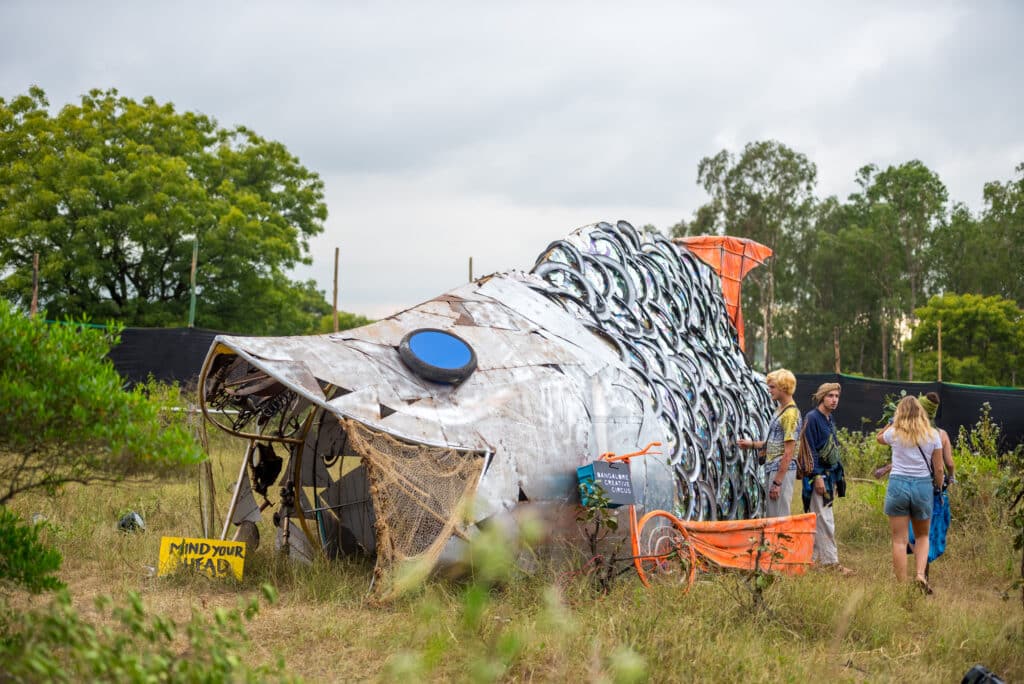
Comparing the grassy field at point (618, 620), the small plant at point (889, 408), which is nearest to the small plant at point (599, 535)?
the grassy field at point (618, 620)

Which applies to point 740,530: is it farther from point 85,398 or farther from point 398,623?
point 85,398

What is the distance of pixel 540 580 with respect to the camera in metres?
5.99

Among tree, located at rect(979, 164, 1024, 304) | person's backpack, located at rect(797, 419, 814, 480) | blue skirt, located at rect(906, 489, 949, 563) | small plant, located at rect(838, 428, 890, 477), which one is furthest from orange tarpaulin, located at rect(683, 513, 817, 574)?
tree, located at rect(979, 164, 1024, 304)

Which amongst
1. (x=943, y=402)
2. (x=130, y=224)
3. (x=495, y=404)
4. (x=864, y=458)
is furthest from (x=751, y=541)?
(x=130, y=224)

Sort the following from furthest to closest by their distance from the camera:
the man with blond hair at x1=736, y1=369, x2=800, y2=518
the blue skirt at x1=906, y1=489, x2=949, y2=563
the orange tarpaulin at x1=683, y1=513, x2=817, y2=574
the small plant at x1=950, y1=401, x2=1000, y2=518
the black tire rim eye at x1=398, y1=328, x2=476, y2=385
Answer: the small plant at x1=950, y1=401, x2=1000, y2=518 < the man with blond hair at x1=736, y1=369, x2=800, y2=518 < the blue skirt at x1=906, y1=489, x2=949, y2=563 < the orange tarpaulin at x1=683, y1=513, x2=817, y2=574 < the black tire rim eye at x1=398, y1=328, x2=476, y2=385

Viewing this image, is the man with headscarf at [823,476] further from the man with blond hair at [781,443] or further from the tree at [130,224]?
the tree at [130,224]

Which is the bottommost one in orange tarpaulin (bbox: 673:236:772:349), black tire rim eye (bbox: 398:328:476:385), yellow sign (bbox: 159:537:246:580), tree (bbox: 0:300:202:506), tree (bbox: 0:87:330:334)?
yellow sign (bbox: 159:537:246:580)

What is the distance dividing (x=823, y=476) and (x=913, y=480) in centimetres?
96

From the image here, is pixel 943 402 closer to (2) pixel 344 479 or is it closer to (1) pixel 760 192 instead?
(2) pixel 344 479

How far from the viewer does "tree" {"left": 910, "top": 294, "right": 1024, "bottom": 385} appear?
112 ft

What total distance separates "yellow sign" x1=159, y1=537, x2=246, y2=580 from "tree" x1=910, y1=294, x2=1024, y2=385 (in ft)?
107

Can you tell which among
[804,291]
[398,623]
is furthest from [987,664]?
[804,291]

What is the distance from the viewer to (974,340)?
34906 mm

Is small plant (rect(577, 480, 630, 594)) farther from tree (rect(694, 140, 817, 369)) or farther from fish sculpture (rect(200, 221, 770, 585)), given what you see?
tree (rect(694, 140, 817, 369))
